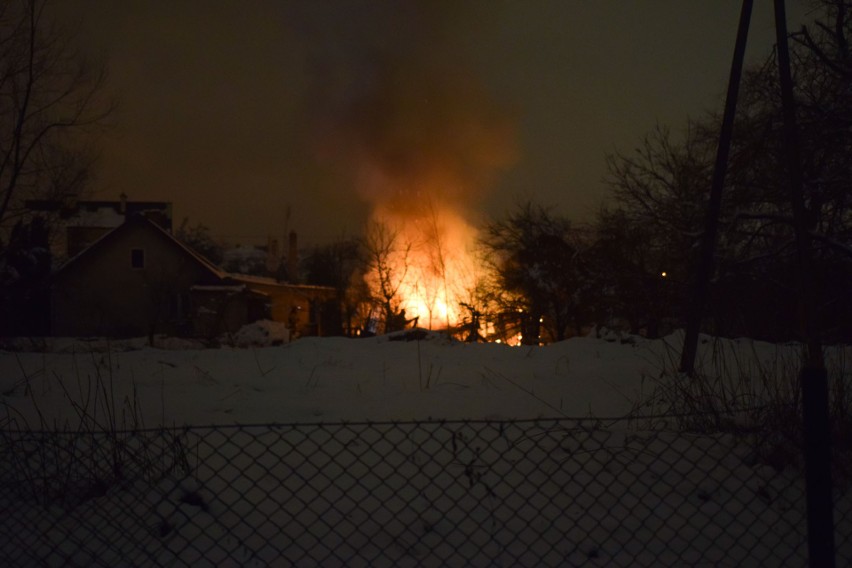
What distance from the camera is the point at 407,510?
2.97 metres

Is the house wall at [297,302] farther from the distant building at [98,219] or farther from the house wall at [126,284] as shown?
the distant building at [98,219]

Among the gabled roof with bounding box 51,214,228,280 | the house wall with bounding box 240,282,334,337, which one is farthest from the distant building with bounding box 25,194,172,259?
the house wall with bounding box 240,282,334,337

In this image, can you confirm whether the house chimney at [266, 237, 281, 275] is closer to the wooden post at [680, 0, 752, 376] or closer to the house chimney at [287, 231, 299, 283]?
the house chimney at [287, 231, 299, 283]

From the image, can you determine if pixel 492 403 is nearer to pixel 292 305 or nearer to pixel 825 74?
pixel 825 74

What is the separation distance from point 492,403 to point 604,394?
3.47ft

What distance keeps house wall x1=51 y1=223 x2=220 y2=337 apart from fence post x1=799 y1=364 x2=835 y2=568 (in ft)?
104

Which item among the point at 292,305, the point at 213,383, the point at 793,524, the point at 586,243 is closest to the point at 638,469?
the point at 793,524

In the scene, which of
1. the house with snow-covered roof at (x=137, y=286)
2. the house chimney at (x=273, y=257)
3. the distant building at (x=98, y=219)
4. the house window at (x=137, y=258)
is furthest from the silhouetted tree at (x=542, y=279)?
the house chimney at (x=273, y=257)

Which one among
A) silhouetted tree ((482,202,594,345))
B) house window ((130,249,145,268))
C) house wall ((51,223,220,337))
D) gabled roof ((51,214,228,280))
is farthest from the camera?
house window ((130,249,145,268))

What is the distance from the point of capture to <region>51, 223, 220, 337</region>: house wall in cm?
3088

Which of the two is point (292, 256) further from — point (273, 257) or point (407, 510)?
point (407, 510)

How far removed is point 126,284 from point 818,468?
33975mm

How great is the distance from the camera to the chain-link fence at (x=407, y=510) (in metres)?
2.68

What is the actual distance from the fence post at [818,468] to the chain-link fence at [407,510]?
624 millimetres
